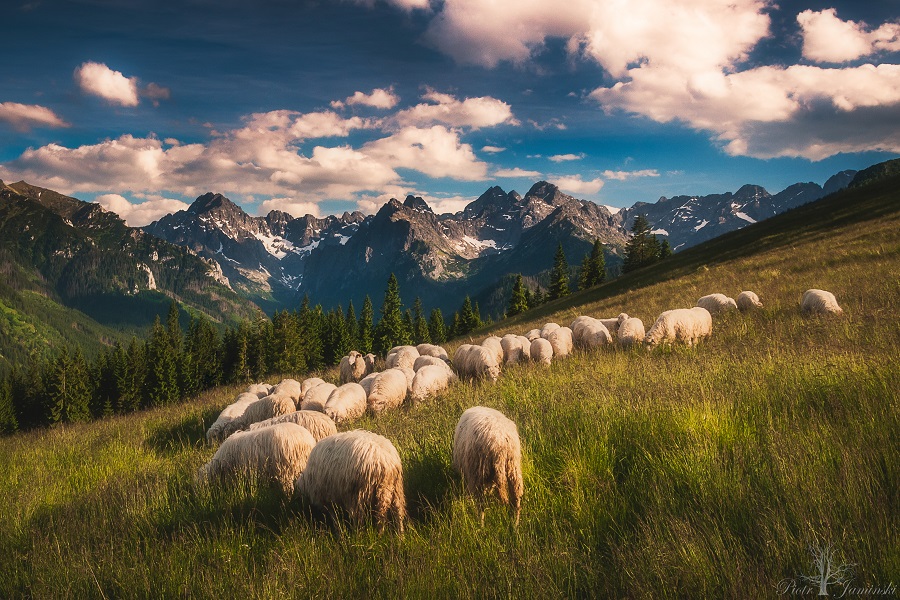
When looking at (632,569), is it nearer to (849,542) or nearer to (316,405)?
(849,542)

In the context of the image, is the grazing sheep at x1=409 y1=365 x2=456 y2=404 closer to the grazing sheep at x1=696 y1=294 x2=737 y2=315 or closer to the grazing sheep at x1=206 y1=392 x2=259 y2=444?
the grazing sheep at x1=206 y1=392 x2=259 y2=444

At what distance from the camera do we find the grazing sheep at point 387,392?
1223 cm

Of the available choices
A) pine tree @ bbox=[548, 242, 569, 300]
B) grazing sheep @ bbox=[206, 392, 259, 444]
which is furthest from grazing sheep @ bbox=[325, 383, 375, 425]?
pine tree @ bbox=[548, 242, 569, 300]

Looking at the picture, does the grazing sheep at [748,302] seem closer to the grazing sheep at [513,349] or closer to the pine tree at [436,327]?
the grazing sheep at [513,349]

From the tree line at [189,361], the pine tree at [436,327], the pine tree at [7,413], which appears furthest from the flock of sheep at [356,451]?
the pine tree at [436,327]

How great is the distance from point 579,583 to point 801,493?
1877 millimetres

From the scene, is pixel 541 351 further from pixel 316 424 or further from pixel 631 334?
pixel 316 424

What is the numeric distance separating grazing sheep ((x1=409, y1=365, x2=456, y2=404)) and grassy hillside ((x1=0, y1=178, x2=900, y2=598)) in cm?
450

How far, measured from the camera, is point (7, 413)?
47.6 meters

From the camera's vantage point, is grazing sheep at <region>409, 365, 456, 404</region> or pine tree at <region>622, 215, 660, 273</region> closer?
grazing sheep at <region>409, 365, 456, 404</region>

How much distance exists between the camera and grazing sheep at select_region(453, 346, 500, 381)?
45.2ft

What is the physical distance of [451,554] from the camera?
11.2ft

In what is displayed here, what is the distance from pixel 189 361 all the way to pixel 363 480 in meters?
65.0

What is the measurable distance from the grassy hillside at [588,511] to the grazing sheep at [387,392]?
4.33 meters
